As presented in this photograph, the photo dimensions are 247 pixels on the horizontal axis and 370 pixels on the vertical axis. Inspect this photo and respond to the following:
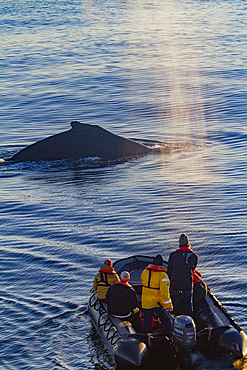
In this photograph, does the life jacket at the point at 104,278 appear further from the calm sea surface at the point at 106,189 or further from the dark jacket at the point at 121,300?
the calm sea surface at the point at 106,189

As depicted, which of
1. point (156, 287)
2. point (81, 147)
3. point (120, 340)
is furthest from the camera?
point (81, 147)

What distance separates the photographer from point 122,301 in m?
13.1

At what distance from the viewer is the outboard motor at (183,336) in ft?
39.5

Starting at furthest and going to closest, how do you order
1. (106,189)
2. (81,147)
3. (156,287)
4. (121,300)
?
(81,147) → (106,189) → (121,300) → (156,287)

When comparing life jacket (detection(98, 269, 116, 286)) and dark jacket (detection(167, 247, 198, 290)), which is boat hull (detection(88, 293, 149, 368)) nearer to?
life jacket (detection(98, 269, 116, 286))

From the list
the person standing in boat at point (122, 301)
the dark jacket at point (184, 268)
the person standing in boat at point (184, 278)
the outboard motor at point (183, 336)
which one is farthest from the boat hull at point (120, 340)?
the dark jacket at point (184, 268)

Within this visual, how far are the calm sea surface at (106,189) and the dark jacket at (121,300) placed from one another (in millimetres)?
898

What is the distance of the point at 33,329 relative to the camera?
13820 millimetres

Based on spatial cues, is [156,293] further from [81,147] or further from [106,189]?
[81,147]

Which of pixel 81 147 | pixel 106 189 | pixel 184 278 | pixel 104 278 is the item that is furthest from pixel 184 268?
pixel 81 147

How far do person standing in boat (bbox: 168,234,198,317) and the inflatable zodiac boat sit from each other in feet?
1.10

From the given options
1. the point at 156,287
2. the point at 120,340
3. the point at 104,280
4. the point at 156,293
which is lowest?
the point at 120,340

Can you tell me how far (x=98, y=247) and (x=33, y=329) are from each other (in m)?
5.08

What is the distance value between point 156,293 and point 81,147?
641 inches
